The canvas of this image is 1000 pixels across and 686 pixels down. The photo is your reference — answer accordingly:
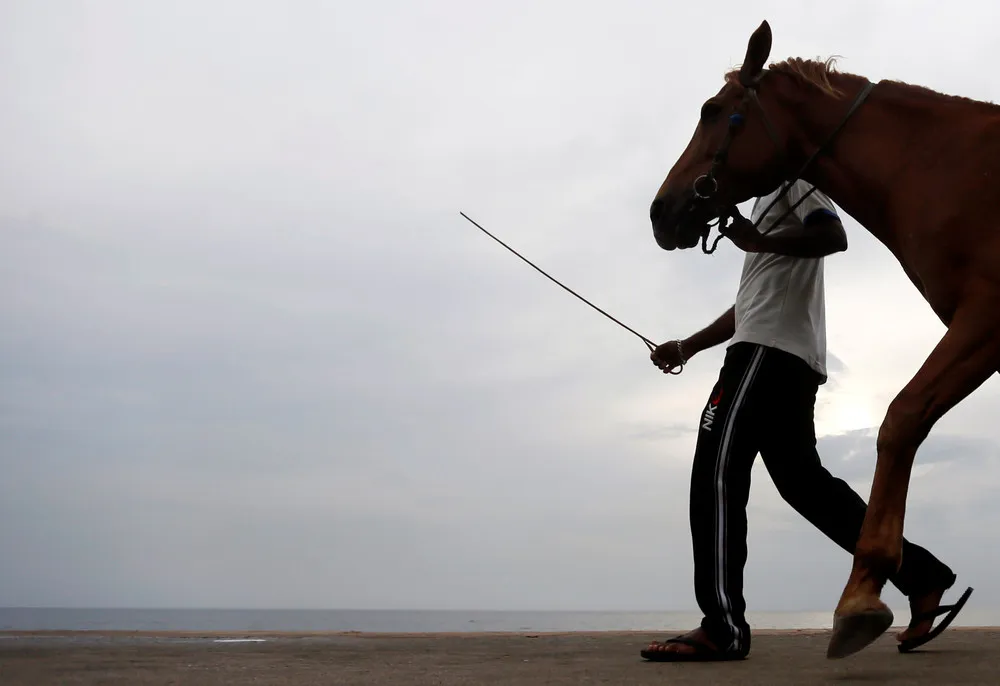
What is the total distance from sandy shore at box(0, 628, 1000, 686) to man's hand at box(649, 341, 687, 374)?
1335 mm

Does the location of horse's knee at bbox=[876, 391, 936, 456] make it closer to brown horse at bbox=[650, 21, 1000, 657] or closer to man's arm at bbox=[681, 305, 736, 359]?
brown horse at bbox=[650, 21, 1000, 657]

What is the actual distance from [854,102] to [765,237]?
600 millimetres

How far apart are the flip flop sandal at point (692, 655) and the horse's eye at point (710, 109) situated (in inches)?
79.0

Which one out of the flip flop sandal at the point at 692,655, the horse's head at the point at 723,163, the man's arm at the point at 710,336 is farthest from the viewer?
the man's arm at the point at 710,336

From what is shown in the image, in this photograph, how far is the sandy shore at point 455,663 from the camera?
9.30 ft

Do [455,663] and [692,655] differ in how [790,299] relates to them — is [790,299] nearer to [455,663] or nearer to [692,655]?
[692,655]

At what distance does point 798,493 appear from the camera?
394cm

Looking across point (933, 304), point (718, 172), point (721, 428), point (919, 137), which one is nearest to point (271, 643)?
point (721, 428)

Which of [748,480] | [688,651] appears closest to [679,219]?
[748,480]

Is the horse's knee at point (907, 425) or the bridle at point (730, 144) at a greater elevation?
the bridle at point (730, 144)

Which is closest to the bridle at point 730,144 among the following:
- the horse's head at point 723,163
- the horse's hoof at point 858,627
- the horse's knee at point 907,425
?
the horse's head at point 723,163

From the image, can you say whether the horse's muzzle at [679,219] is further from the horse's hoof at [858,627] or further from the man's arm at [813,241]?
the horse's hoof at [858,627]

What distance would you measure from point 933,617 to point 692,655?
107cm

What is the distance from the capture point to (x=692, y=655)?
346cm
